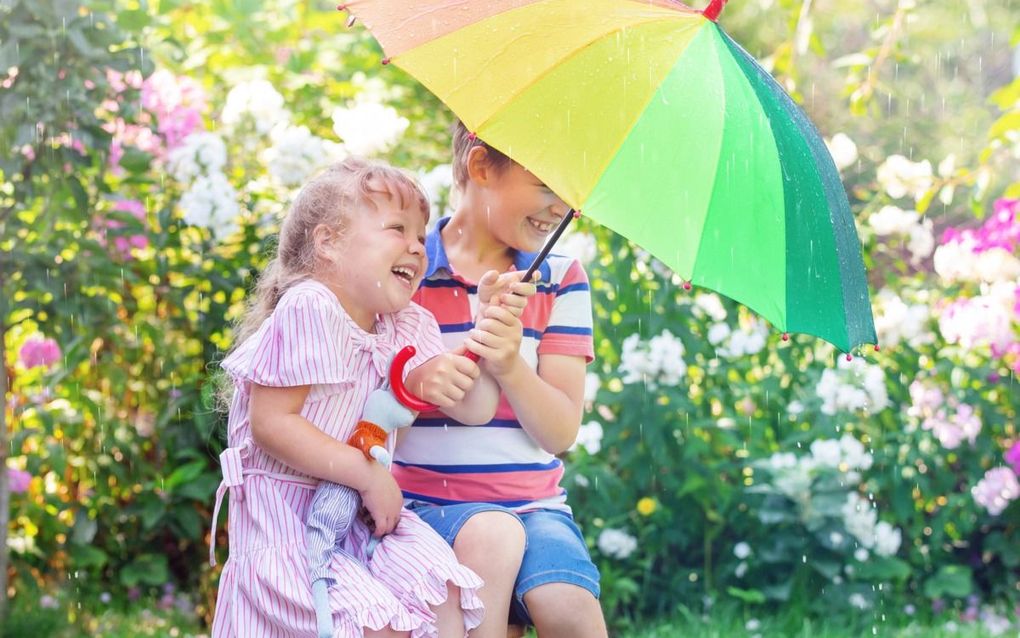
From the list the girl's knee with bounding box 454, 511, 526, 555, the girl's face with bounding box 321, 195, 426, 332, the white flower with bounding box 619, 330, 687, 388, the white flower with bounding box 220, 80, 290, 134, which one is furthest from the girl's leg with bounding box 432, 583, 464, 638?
the white flower with bounding box 220, 80, 290, 134

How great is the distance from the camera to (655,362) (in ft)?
12.5

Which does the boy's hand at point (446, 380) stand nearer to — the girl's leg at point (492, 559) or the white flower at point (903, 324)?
the girl's leg at point (492, 559)

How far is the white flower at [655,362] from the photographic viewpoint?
3799mm

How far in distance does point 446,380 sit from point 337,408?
7.6 inches

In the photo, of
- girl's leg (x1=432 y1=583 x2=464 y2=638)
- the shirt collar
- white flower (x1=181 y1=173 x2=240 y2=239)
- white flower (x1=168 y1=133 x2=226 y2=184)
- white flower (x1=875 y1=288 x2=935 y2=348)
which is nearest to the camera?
girl's leg (x1=432 y1=583 x2=464 y2=638)

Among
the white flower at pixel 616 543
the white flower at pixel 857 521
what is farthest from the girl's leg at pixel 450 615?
the white flower at pixel 857 521

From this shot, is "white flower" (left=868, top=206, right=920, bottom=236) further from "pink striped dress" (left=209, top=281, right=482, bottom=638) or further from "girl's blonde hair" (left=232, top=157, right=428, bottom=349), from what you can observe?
"pink striped dress" (left=209, top=281, right=482, bottom=638)

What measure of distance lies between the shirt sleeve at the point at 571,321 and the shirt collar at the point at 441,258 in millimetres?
47

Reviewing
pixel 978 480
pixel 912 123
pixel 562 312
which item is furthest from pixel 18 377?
pixel 912 123

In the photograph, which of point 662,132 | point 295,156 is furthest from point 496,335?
point 295,156

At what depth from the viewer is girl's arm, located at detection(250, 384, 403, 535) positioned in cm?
204

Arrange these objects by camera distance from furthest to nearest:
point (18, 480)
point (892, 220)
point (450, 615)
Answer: point (892, 220)
point (18, 480)
point (450, 615)

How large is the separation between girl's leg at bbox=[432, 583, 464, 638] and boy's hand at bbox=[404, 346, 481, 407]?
319mm

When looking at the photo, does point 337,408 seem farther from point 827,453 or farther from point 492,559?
point 827,453
